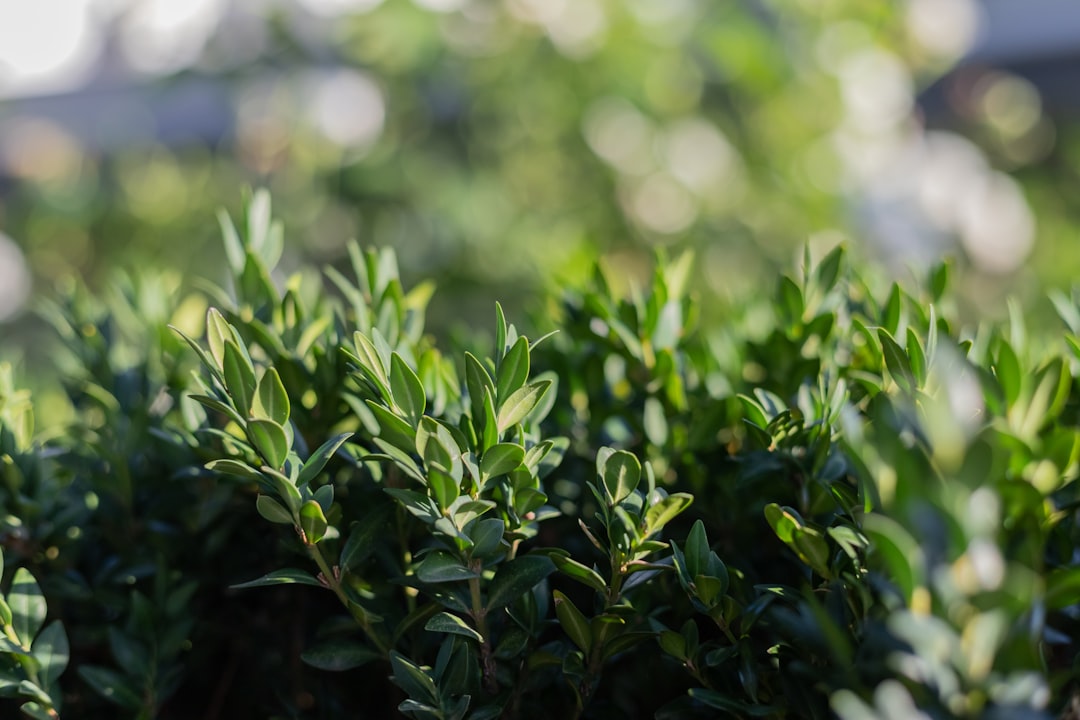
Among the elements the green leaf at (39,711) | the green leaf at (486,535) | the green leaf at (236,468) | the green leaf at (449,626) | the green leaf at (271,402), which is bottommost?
the green leaf at (39,711)

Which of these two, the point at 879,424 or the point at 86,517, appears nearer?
the point at 879,424

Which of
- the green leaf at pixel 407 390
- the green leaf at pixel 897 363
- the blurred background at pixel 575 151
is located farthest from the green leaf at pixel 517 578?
the blurred background at pixel 575 151

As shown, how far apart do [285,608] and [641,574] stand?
33 centimetres

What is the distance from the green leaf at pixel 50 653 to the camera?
1.81ft

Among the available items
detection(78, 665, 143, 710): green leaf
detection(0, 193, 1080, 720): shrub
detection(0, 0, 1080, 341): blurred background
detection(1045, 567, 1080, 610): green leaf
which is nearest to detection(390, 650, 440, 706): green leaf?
detection(0, 193, 1080, 720): shrub

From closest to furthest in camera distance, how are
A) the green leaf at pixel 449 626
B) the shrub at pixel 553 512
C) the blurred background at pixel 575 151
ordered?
the shrub at pixel 553 512
the green leaf at pixel 449 626
the blurred background at pixel 575 151

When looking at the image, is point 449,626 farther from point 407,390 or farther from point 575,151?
point 575,151

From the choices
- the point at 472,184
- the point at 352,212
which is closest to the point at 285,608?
the point at 472,184

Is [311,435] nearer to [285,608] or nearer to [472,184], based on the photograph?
[285,608]

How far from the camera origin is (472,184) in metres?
2.42

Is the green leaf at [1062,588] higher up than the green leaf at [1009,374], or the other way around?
the green leaf at [1009,374]

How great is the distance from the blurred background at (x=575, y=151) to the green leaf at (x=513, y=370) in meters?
1.49

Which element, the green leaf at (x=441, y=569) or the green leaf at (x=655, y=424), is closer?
the green leaf at (x=441, y=569)

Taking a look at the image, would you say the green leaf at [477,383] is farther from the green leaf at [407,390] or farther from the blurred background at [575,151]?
the blurred background at [575,151]
